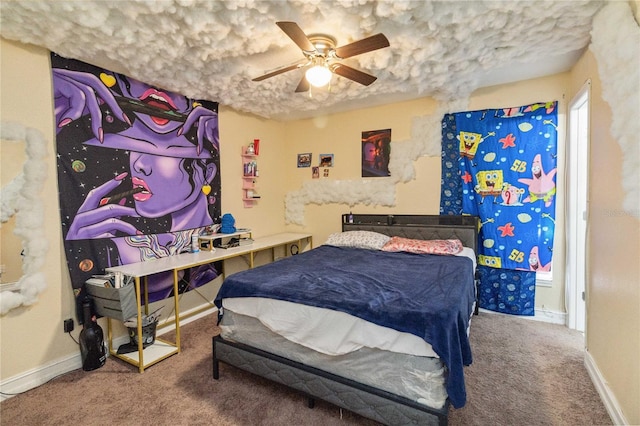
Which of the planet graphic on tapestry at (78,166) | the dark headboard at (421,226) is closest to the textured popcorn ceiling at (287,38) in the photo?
the planet graphic on tapestry at (78,166)

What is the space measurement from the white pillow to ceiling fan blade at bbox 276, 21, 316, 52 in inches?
85.4

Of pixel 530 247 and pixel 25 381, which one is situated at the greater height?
pixel 530 247

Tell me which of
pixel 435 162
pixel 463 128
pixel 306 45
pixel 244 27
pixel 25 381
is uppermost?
pixel 244 27

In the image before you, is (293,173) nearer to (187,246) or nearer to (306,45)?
(187,246)

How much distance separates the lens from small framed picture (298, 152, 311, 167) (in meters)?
4.64

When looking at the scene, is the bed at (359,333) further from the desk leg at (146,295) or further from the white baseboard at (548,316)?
the white baseboard at (548,316)

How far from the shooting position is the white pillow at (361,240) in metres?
3.56

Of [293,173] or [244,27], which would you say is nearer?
[244,27]

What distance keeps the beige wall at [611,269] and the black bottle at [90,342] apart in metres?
3.47

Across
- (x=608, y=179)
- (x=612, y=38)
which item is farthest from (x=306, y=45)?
(x=608, y=179)

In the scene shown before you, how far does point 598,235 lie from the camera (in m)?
2.14

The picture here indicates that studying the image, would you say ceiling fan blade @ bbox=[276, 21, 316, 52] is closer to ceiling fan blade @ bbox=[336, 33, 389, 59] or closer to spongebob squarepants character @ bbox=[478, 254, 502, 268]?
ceiling fan blade @ bbox=[336, 33, 389, 59]

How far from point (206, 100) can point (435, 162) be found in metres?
2.83

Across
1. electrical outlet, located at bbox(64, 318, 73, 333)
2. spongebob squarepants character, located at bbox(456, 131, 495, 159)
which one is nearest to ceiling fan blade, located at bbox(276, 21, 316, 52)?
spongebob squarepants character, located at bbox(456, 131, 495, 159)
